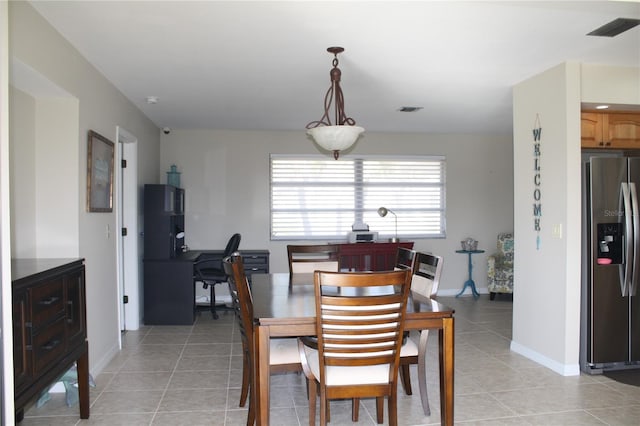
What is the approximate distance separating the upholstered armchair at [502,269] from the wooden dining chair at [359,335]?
4.75m

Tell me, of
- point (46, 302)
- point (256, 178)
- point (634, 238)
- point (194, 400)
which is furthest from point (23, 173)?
point (634, 238)

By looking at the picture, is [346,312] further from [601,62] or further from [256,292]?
[601,62]

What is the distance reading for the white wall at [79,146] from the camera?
265cm

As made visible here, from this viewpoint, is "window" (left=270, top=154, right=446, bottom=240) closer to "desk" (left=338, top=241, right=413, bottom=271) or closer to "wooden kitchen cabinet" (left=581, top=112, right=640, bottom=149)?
"desk" (left=338, top=241, right=413, bottom=271)

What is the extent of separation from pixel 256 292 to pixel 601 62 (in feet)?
10.5

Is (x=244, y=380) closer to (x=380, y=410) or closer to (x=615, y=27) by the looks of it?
(x=380, y=410)

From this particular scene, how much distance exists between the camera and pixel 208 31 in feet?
9.68

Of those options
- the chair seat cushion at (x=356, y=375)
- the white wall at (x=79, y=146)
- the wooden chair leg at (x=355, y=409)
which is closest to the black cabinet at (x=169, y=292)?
the white wall at (x=79, y=146)

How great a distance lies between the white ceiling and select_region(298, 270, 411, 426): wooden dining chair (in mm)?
1546

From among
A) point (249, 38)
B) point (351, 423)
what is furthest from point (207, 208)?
point (351, 423)

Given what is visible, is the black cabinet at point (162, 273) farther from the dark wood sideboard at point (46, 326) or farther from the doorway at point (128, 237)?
the dark wood sideboard at point (46, 326)

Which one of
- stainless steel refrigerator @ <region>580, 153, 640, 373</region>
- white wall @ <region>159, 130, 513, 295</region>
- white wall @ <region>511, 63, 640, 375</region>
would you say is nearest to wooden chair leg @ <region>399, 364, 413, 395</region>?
white wall @ <region>511, 63, 640, 375</region>

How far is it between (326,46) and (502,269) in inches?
182

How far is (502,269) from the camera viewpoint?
6551 mm
